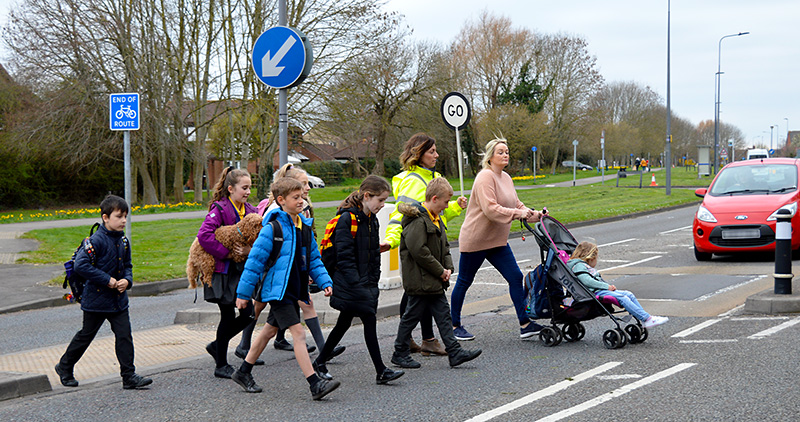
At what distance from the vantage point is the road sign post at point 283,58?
8.06 metres

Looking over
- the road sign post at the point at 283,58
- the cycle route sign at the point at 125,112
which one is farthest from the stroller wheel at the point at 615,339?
the cycle route sign at the point at 125,112

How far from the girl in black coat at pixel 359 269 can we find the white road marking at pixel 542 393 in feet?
3.21

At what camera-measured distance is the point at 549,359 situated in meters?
6.24

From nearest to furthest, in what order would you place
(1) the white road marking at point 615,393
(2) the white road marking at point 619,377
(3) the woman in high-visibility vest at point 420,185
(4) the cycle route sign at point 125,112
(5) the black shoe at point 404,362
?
(1) the white road marking at point 615,393 → (2) the white road marking at point 619,377 → (5) the black shoe at point 404,362 → (3) the woman in high-visibility vest at point 420,185 → (4) the cycle route sign at point 125,112

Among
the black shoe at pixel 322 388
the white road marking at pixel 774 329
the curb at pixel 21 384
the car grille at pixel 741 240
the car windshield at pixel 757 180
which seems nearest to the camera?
the black shoe at pixel 322 388

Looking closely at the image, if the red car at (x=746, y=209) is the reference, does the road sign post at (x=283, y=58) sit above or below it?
above

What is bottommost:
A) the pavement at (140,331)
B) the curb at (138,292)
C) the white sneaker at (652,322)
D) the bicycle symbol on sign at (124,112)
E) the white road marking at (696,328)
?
the curb at (138,292)

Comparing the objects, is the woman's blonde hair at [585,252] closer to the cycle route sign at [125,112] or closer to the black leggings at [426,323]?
the black leggings at [426,323]

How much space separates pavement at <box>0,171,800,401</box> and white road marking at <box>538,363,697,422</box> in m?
2.85

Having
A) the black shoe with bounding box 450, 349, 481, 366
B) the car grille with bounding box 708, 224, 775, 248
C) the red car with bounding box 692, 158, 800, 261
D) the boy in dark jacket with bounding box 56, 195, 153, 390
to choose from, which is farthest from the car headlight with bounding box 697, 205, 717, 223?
the boy in dark jacket with bounding box 56, 195, 153, 390

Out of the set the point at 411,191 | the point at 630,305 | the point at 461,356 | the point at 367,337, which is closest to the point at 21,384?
the point at 367,337

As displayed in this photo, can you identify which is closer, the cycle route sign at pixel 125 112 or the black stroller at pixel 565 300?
the black stroller at pixel 565 300

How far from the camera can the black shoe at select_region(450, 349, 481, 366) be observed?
5965 millimetres

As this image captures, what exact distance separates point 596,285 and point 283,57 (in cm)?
408
